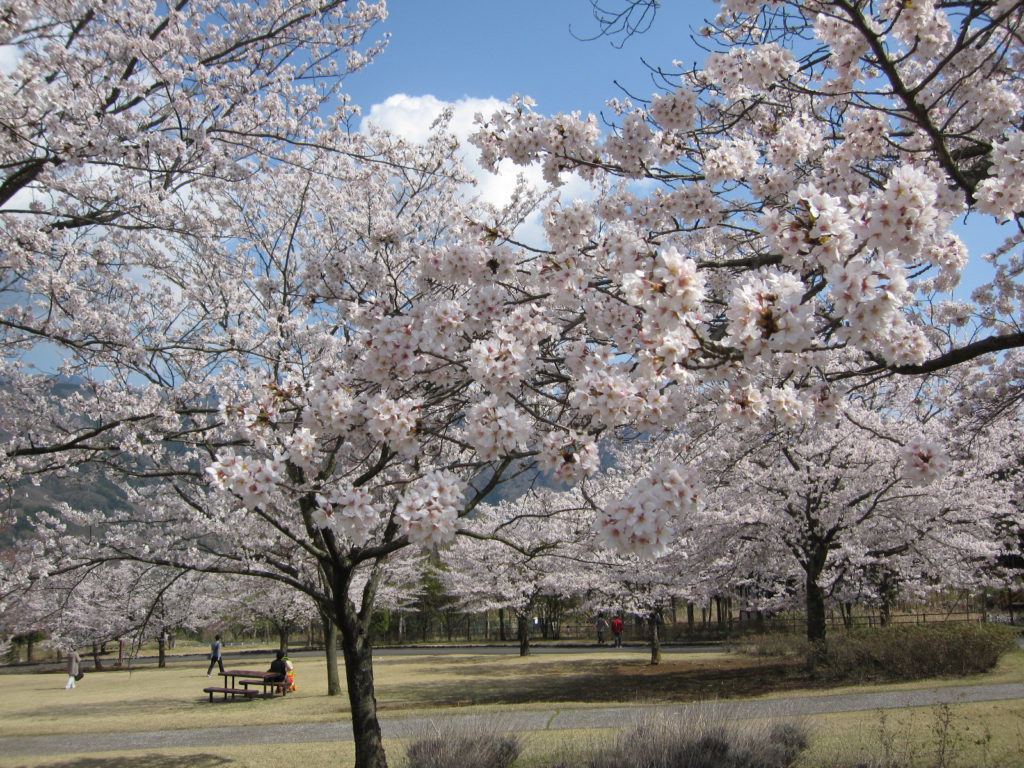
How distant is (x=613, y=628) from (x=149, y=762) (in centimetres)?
2380

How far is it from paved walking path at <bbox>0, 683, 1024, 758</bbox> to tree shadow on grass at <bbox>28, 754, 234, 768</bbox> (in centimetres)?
87

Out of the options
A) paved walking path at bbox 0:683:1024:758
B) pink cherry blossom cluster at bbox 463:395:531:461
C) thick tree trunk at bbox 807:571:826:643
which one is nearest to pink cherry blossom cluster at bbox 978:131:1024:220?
pink cherry blossom cluster at bbox 463:395:531:461

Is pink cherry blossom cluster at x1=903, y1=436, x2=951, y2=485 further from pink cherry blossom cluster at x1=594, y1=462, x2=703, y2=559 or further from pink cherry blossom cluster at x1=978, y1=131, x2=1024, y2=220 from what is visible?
pink cherry blossom cluster at x1=594, y1=462, x2=703, y2=559

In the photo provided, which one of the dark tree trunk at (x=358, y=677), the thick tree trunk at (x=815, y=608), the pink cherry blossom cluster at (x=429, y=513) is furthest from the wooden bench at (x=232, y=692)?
the pink cherry blossom cluster at (x=429, y=513)

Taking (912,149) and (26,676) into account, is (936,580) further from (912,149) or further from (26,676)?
(26,676)

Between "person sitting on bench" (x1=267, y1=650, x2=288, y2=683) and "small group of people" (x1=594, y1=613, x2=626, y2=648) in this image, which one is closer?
"person sitting on bench" (x1=267, y1=650, x2=288, y2=683)

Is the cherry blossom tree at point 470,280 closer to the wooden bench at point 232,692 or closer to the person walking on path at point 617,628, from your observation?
the wooden bench at point 232,692

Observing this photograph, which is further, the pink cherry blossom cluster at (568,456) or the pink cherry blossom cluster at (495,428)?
the pink cherry blossom cluster at (568,456)

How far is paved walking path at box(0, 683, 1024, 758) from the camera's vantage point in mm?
10211

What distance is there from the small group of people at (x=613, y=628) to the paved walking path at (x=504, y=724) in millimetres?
18832

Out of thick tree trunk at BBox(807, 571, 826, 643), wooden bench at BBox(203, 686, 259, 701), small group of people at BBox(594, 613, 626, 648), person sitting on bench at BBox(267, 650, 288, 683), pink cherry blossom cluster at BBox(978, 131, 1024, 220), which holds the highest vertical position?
pink cherry blossom cluster at BBox(978, 131, 1024, 220)

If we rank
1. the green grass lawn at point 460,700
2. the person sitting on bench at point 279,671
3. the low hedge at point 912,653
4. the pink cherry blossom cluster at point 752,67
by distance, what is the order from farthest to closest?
1. the person sitting on bench at point 279,671
2. the low hedge at point 912,653
3. the green grass lawn at point 460,700
4. the pink cherry blossom cluster at point 752,67

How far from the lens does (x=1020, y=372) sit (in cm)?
1001

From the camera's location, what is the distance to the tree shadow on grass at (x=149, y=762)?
9.66 meters
